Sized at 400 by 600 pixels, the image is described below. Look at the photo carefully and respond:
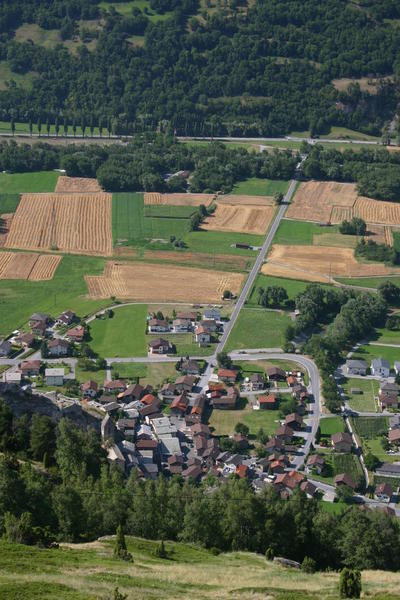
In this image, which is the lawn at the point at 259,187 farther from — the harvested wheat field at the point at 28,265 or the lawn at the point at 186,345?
the lawn at the point at 186,345

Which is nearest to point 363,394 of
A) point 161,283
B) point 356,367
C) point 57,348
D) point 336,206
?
point 356,367

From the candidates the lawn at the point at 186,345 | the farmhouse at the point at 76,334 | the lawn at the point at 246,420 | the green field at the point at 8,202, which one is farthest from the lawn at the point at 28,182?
the lawn at the point at 246,420

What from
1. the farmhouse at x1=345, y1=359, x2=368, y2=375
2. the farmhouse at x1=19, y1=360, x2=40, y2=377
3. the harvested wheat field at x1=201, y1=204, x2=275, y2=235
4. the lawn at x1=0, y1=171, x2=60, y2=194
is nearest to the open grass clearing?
the farmhouse at x1=345, y1=359, x2=368, y2=375

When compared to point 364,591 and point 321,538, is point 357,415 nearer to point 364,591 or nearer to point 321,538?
point 321,538

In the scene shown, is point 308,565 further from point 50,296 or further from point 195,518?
point 50,296

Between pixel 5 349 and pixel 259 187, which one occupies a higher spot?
pixel 5 349

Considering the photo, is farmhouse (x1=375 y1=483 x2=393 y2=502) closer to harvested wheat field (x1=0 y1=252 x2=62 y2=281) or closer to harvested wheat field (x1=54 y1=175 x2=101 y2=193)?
harvested wheat field (x1=0 y1=252 x2=62 y2=281)
